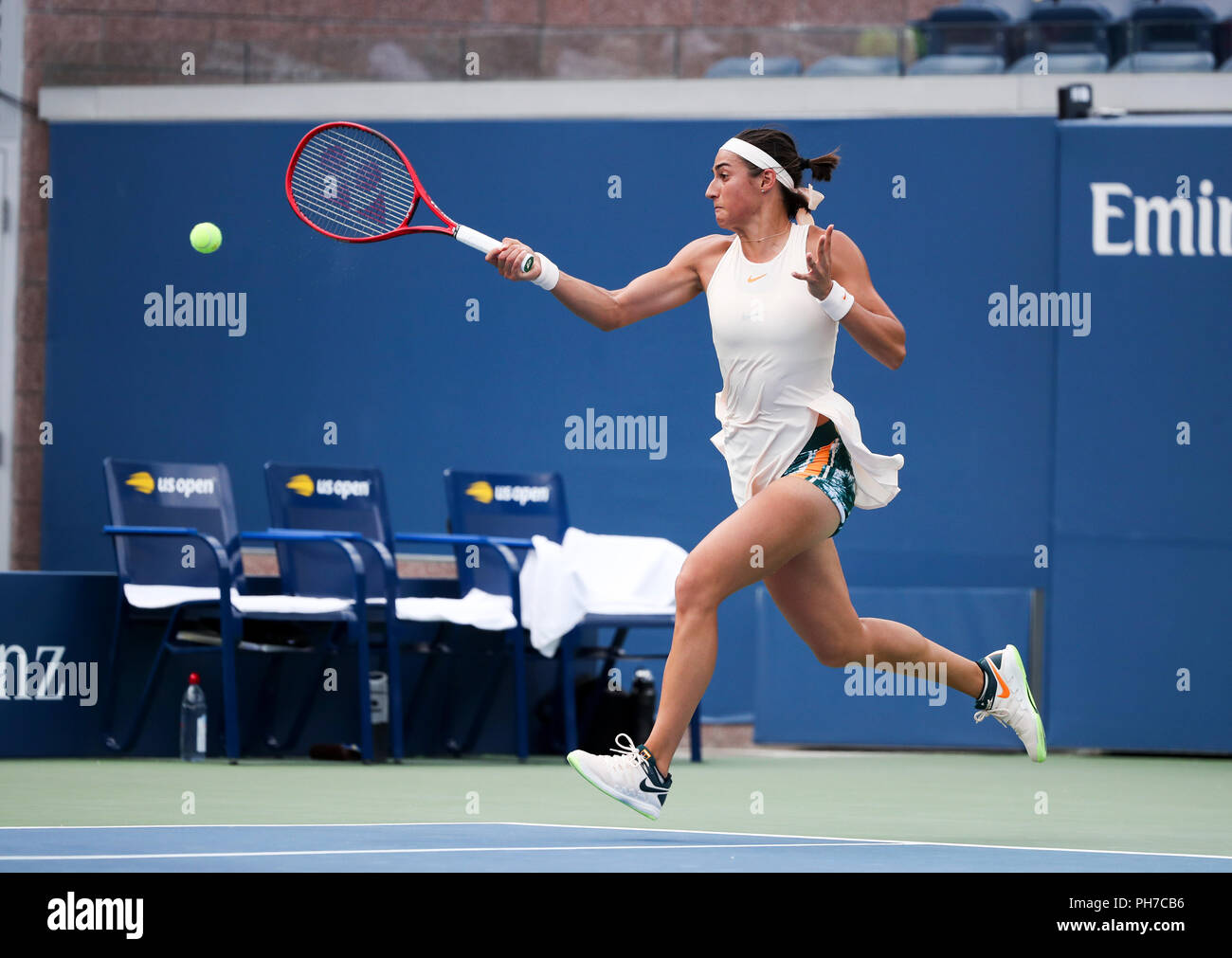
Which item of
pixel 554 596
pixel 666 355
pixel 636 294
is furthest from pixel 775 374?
pixel 666 355

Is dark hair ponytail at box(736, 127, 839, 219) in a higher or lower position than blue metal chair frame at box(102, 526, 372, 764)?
higher

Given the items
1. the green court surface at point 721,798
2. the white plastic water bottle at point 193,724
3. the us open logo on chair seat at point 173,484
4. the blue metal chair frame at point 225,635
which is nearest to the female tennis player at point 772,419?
the green court surface at point 721,798

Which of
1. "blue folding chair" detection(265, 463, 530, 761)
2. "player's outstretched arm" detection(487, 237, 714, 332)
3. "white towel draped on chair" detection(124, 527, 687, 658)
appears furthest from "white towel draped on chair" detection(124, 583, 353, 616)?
"player's outstretched arm" detection(487, 237, 714, 332)

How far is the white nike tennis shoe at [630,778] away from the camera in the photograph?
14.9 feet

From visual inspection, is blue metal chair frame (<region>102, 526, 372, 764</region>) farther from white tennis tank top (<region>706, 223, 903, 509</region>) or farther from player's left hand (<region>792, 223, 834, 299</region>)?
player's left hand (<region>792, 223, 834, 299</region>)

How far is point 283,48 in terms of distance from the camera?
424 inches

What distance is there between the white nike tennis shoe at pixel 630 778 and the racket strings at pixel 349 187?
6.25ft

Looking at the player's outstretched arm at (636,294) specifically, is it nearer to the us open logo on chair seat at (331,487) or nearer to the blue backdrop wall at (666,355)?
the us open logo on chair seat at (331,487)

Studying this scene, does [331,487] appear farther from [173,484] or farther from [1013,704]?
[1013,704]

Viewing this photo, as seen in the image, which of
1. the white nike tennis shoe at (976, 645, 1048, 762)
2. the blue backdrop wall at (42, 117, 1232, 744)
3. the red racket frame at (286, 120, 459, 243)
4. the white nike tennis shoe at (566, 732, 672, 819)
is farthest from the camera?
the blue backdrop wall at (42, 117, 1232, 744)

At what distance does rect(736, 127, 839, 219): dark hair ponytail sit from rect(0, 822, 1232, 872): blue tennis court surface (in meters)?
1.67

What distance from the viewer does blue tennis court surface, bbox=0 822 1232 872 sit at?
12.5ft
